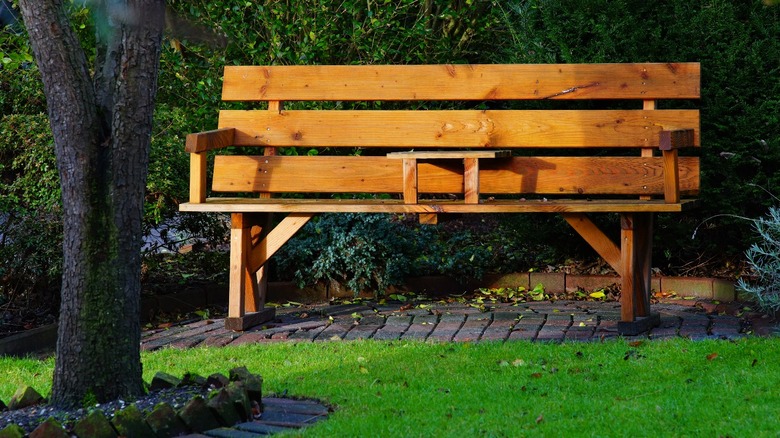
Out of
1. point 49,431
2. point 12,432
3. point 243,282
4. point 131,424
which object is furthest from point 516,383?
point 243,282

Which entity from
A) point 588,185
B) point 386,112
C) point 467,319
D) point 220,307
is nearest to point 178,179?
point 220,307

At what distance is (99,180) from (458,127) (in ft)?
9.58

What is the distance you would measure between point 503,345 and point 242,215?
1817 millimetres

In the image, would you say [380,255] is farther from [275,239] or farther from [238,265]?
[238,265]

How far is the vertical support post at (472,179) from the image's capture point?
6035 millimetres

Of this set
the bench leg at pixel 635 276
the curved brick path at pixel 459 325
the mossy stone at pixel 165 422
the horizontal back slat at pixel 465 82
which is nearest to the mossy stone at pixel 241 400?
the mossy stone at pixel 165 422

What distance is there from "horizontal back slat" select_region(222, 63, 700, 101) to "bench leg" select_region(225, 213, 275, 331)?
0.84 metres

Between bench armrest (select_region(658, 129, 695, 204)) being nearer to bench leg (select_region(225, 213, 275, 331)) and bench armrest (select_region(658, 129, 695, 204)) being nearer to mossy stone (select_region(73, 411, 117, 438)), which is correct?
bench leg (select_region(225, 213, 275, 331))

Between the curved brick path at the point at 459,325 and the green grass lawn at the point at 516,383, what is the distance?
0.99 feet

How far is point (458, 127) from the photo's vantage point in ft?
21.7

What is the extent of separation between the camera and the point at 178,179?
7.40 meters

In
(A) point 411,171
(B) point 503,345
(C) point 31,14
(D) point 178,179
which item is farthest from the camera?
(D) point 178,179

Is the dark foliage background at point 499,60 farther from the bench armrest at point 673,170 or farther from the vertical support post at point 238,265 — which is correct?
the bench armrest at point 673,170

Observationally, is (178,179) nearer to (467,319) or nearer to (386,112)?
(386,112)
